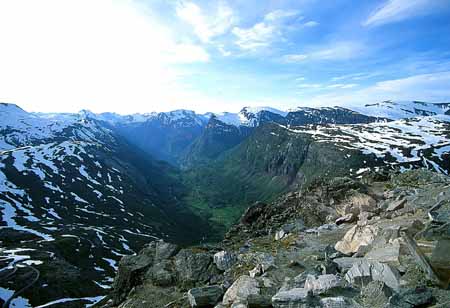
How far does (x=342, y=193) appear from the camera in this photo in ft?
114

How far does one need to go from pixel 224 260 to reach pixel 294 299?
9.60m

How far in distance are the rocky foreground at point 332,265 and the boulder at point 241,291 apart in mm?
43

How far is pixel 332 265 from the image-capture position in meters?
13.6

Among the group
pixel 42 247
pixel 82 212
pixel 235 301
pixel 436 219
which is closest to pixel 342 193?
pixel 436 219

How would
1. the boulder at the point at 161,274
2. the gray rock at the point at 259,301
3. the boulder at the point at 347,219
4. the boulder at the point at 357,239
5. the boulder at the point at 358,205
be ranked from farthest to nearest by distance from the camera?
the boulder at the point at 358,205 < the boulder at the point at 347,219 < the boulder at the point at 161,274 < the boulder at the point at 357,239 < the gray rock at the point at 259,301

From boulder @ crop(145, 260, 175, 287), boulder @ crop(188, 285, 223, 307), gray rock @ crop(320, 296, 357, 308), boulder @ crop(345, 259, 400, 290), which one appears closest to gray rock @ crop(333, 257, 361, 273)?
boulder @ crop(345, 259, 400, 290)

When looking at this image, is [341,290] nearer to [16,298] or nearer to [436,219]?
[436,219]

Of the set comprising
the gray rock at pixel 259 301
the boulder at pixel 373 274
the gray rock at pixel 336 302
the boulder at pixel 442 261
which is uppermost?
the boulder at pixel 442 261

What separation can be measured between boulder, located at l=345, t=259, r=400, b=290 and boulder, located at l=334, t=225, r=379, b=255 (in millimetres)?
4374

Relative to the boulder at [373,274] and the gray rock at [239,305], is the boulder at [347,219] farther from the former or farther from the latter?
the gray rock at [239,305]

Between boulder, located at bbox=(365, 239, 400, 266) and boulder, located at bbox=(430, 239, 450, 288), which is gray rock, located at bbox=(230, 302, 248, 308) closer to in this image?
boulder, located at bbox=(365, 239, 400, 266)

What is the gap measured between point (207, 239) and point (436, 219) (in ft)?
628

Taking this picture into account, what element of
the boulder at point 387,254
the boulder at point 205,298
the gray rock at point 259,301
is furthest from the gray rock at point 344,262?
the boulder at point 205,298

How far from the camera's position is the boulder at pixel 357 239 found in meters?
16.2
